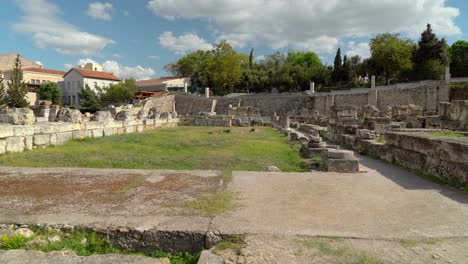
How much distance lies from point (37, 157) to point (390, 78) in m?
54.1

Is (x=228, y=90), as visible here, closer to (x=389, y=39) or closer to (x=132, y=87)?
(x=132, y=87)

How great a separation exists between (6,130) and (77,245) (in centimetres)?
861

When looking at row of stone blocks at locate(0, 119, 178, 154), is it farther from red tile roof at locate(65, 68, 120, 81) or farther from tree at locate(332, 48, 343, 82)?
red tile roof at locate(65, 68, 120, 81)

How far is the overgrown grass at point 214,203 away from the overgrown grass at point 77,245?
64 cm

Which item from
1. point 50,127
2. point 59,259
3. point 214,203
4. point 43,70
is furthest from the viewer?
point 43,70

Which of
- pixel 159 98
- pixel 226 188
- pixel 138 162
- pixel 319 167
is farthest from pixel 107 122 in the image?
pixel 159 98

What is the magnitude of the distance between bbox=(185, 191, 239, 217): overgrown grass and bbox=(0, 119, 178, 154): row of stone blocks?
8144mm

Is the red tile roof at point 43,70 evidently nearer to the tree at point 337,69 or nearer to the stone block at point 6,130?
the tree at point 337,69

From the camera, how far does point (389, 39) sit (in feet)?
163

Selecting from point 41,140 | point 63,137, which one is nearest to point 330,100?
point 63,137

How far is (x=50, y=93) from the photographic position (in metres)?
58.0

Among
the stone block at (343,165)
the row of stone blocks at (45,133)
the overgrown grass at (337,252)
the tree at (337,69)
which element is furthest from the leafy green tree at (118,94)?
the overgrown grass at (337,252)

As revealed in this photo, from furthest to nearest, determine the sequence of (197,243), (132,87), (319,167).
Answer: (132,87), (319,167), (197,243)

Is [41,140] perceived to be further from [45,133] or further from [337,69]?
[337,69]
